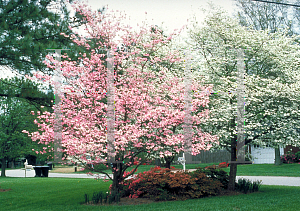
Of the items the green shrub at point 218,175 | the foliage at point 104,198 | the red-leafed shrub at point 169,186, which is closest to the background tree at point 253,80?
the green shrub at point 218,175

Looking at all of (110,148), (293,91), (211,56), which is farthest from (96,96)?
(293,91)

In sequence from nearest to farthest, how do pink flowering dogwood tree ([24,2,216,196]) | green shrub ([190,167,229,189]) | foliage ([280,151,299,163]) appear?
pink flowering dogwood tree ([24,2,216,196]), green shrub ([190,167,229,189]), foliage ([280,151,299,163])

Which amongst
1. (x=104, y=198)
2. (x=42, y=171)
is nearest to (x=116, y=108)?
(x=104, y=198)

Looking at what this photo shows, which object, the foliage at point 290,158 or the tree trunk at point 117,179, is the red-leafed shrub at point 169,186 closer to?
the tree trunk at point 117,179

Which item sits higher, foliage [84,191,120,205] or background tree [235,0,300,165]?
background tree [235,0,300,165]

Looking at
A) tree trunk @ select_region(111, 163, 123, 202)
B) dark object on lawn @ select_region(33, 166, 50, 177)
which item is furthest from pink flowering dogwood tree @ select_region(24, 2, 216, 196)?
dark object on lawn @ select_region(33, 166, 50, 177)

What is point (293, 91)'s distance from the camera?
956 cm

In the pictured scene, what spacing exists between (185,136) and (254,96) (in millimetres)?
2691

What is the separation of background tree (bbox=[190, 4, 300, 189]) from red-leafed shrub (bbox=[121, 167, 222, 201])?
1.40 metres

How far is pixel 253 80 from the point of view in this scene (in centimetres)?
988

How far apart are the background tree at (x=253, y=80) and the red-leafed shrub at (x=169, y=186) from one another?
55.2 inches

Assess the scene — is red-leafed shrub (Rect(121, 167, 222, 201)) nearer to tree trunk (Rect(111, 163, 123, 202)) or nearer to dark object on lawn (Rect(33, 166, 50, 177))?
tree trunk (Rect(111, 163, 123, 202))

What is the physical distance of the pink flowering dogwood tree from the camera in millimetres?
8414

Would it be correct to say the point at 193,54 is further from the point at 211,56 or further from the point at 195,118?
the point at 195,118
